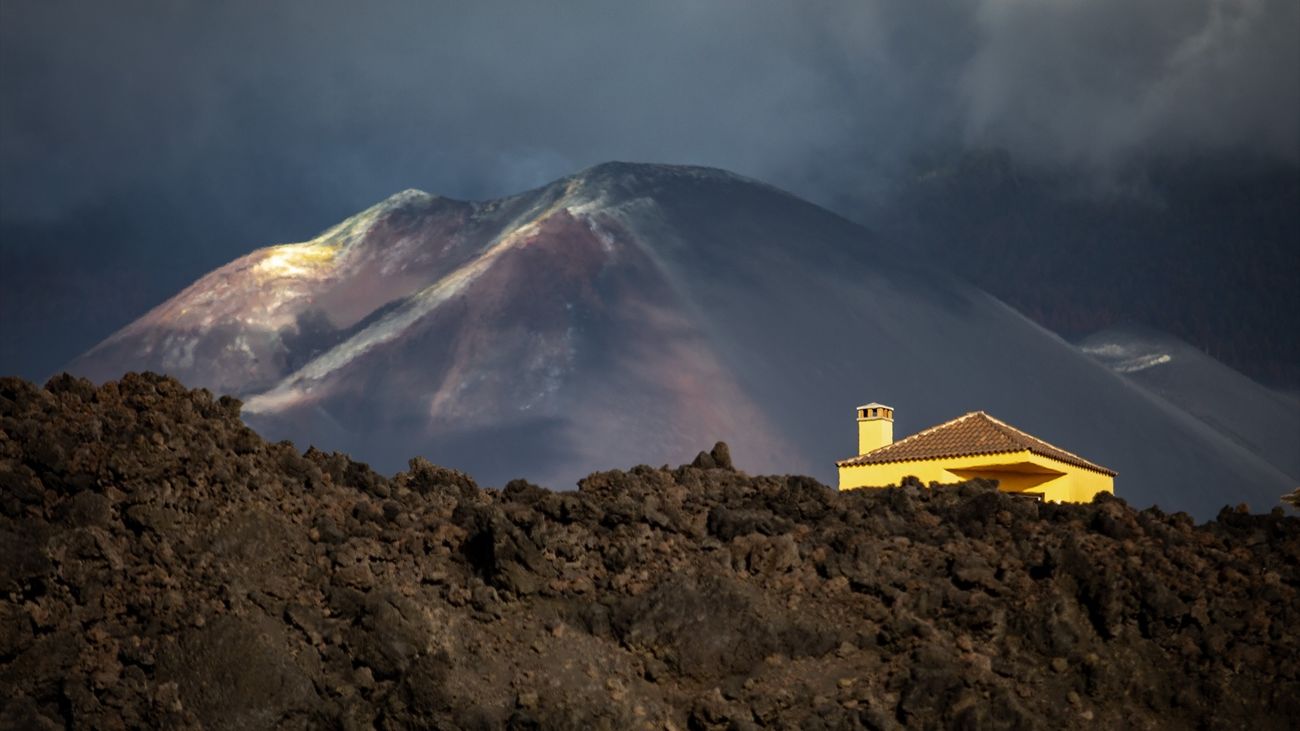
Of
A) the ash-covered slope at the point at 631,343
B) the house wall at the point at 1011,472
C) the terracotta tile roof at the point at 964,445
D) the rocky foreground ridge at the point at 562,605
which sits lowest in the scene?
the rocky foreground ridge at the point at 562,605

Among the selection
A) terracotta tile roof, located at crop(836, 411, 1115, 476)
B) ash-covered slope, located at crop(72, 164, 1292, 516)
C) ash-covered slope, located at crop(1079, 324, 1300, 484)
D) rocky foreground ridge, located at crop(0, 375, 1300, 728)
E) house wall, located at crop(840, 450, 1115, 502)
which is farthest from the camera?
ash-covered slope, located at crop(1079, 324, 1300, 484)

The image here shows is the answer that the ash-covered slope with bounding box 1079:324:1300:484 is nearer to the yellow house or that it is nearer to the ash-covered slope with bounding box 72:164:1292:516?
the ash-covered slope with bounding box 72:164:1292:516

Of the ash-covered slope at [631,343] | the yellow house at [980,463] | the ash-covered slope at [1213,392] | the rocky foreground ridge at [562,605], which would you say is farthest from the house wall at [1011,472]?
the ash-covered slope at [1213,392]

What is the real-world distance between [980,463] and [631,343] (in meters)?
21.5

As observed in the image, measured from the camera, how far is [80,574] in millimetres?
7355

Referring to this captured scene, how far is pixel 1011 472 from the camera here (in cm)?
1991

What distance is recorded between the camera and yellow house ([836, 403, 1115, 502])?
1964 centimetres

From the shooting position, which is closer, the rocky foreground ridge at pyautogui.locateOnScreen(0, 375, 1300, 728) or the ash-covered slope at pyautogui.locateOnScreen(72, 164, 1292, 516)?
the rocky foreground ridge at pyautogui.locateOnScreen(0, 375, 1300, 728)

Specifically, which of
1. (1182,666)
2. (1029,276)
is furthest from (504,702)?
(1029,276)

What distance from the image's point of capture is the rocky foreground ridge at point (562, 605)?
7.08 m

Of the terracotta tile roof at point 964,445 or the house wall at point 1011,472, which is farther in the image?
the terracotta tile roof at point 964,445

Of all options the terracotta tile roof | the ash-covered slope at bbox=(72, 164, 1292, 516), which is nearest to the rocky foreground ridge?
the terracotta tile roof

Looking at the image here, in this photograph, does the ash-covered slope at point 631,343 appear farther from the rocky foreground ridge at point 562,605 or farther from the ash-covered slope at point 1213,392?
the rocky foreground ridge at point 562,605

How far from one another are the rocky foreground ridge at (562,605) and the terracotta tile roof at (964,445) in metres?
10.8
